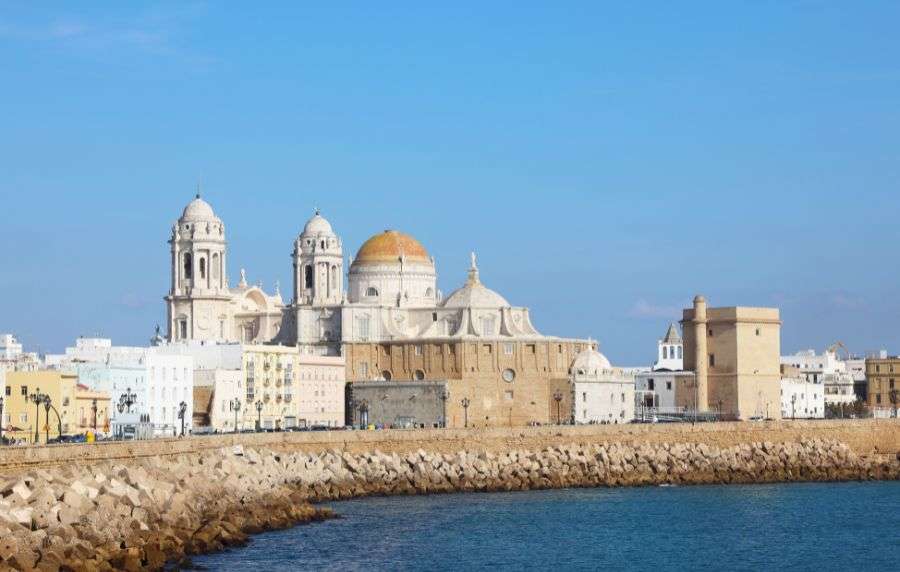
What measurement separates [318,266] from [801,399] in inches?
1292

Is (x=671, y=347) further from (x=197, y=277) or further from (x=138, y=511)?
(x=138, y=511)

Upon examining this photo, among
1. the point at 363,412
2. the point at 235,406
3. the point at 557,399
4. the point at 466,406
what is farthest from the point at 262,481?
the point at 557,399

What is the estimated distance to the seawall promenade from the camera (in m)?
37.3

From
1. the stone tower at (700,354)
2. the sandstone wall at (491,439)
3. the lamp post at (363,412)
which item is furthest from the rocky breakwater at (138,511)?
the stone tower at (700,354)

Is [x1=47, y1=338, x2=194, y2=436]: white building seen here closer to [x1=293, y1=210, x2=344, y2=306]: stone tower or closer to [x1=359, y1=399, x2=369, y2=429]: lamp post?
[x1=359, y1=399, x2=369, y2=429]: lamp post

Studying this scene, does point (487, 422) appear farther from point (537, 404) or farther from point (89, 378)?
point (89, 378)

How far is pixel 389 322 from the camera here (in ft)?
305

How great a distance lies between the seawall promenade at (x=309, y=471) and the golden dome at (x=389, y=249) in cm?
2709

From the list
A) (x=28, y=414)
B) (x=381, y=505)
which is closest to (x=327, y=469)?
(x=381, y=505)

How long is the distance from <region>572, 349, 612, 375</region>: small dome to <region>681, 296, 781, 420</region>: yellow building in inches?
282

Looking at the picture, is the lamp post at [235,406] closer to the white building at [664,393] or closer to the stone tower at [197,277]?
the stone tower at [197,277]

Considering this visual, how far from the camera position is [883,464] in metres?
74.2

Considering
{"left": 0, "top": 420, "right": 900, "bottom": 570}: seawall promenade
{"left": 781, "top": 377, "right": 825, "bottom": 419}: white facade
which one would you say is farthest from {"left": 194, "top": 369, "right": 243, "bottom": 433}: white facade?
{"left": 781, "top": 377, "right": 825, "bottom": 419}: white facade

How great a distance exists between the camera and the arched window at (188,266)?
299 feet
